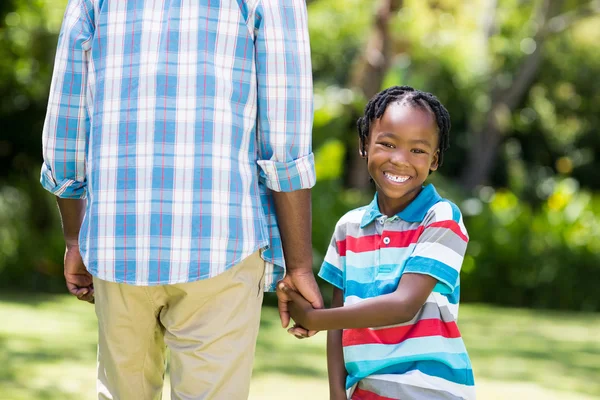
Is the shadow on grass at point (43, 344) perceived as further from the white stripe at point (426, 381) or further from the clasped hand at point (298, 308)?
the white stripe at point (426, 381)

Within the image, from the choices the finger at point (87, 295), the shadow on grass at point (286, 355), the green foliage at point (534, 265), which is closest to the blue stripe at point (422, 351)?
the finger at point (87, 295)

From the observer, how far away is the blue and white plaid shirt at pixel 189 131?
2443 mm

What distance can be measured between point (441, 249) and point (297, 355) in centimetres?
489

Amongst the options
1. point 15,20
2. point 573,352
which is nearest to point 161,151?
point 573,352

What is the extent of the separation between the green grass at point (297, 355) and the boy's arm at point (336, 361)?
2.91 metres

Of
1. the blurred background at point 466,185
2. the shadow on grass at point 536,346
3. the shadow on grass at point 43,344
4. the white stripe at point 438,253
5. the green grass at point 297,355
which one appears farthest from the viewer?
the blurred background at point 466,185

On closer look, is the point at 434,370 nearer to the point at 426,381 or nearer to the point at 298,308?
the point at 426,381

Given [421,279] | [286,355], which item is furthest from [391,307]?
[286,355]

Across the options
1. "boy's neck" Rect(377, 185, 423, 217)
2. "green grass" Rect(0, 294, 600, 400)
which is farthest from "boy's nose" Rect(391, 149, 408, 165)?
"green grass" Rect(0, 294, 600, 400)

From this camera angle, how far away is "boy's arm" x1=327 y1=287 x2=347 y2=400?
271 centimetres

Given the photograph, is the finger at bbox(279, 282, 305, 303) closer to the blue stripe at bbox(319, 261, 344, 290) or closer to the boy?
the boy

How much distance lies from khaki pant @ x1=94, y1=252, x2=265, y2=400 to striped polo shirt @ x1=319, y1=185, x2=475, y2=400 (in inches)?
12.2

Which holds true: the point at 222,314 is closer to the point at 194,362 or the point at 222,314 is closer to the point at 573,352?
the point at 194,362

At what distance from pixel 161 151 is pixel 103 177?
0.63 feet
